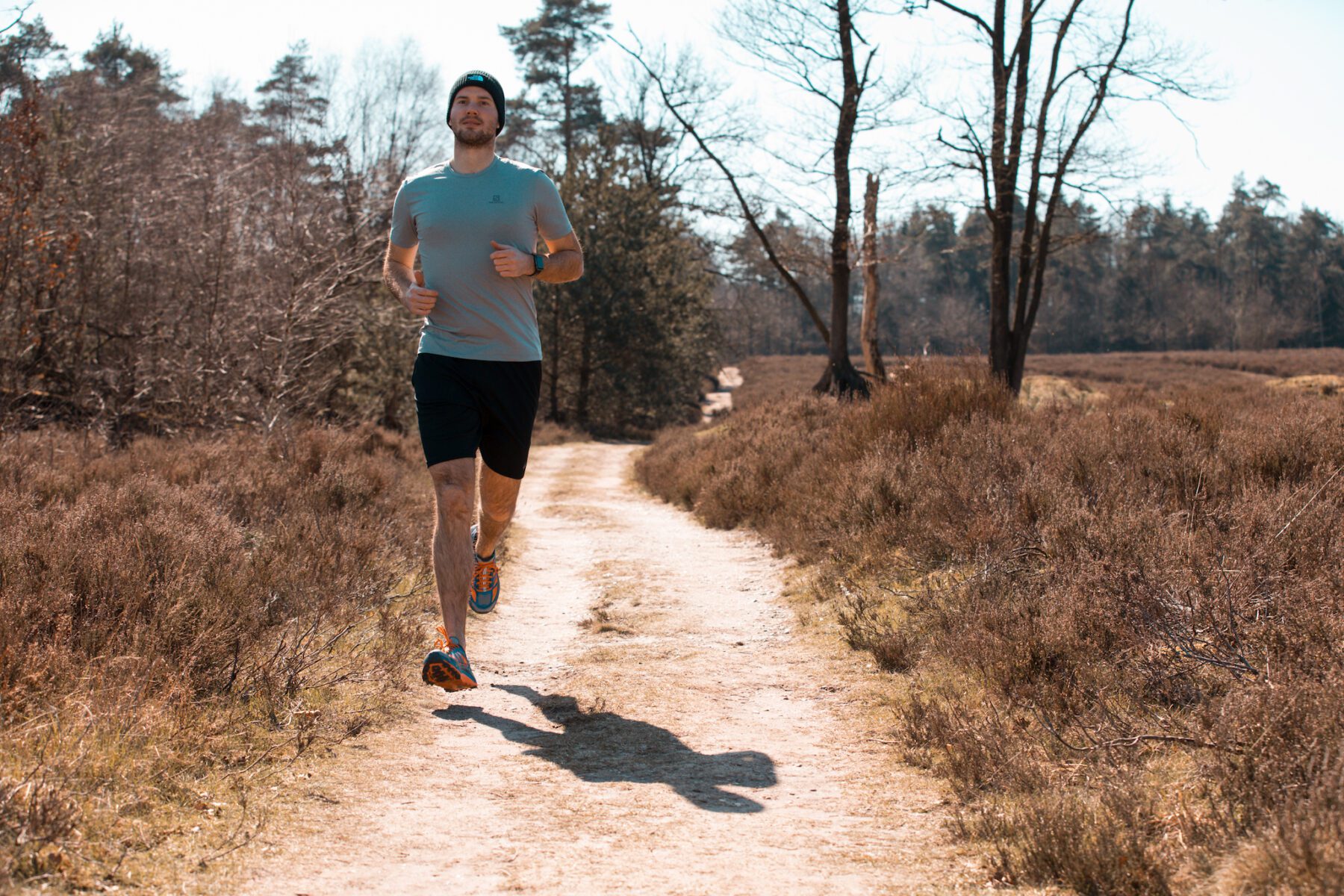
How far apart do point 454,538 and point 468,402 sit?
553 mm

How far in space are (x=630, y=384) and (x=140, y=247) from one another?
18885 mm

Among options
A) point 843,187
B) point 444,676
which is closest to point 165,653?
point 444,676

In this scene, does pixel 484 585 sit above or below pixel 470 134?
below

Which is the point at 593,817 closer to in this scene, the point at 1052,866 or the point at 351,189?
the point at 1052,866

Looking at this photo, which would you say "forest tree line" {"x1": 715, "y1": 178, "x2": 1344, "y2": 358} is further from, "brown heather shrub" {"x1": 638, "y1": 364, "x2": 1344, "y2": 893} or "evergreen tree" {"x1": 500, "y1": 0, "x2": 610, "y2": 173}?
"brown heather shrub" {"x1": 638, "y1": 364, "x2": 1344, "y2": 893}

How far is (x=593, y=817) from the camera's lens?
2.96 m

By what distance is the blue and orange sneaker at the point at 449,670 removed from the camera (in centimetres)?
394

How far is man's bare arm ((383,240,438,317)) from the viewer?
4.11 metres

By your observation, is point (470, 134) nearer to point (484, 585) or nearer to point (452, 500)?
point (452, 500)

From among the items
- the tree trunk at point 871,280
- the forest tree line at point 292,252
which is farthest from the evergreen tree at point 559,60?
the tree trunk at point 871,280

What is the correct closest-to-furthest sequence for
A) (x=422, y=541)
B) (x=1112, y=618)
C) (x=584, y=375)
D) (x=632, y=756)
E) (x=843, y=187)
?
(x=632, y=756), (x=1112, y=618), (x=422, y=541), (x=843, y=187), (x=584, y=375)

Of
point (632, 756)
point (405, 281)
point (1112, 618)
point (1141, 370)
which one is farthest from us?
point (1141, 370)

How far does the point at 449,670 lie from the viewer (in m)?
3.94

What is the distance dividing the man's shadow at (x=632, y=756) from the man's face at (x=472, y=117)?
232 centimetres
